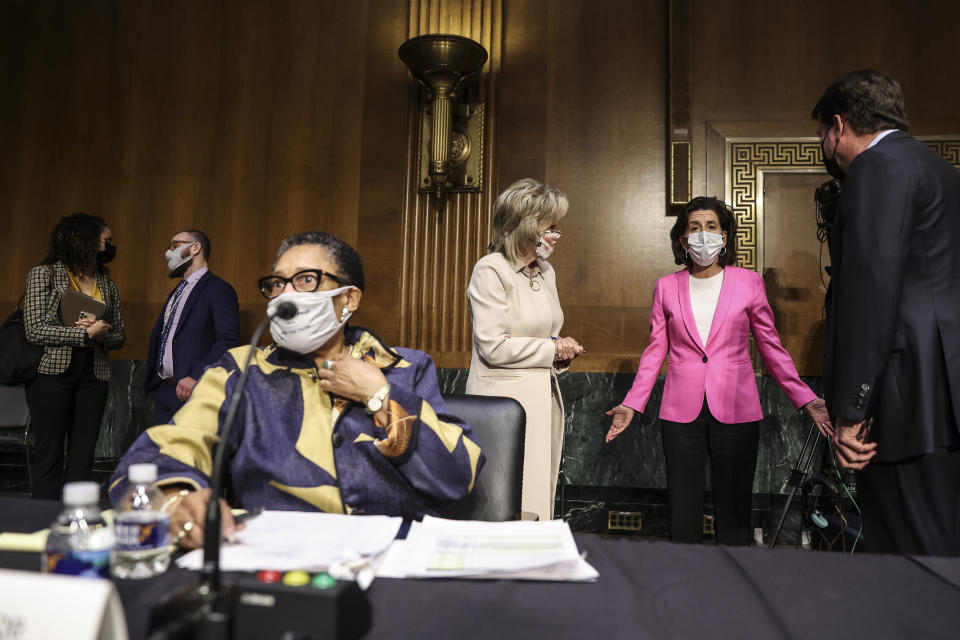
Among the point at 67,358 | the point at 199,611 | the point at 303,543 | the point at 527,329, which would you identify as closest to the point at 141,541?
the point at 303,543

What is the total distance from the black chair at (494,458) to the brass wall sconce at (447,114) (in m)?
2.51

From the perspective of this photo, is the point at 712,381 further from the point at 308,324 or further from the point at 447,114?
the point at 447,114

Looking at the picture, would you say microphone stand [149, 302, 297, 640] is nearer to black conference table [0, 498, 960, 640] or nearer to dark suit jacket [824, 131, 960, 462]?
black conference table [0, 498, 960, 640]

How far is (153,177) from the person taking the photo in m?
4.38

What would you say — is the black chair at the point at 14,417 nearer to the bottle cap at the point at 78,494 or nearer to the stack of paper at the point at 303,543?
the stack of paper at the point at 303,543

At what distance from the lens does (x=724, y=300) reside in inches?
109

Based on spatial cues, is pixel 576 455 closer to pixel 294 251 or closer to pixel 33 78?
pixel 294 251

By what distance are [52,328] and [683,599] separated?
11.4 ft

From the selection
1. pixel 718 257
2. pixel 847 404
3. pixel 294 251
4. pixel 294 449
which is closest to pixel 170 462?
pixel 294 449

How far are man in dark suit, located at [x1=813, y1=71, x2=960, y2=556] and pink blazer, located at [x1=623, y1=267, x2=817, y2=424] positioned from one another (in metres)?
0.83

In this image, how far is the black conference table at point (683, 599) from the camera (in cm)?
75

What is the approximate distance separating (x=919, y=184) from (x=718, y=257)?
1.19m

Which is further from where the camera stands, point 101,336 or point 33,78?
point 33,78

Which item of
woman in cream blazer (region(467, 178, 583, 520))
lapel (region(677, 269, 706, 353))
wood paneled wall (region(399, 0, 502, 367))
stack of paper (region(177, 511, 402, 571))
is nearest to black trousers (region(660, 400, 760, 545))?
lapel (region(677, 269, 706, 353))
